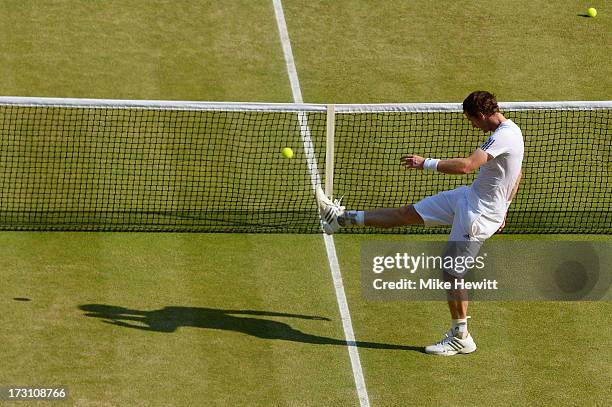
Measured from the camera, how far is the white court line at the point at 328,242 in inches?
542

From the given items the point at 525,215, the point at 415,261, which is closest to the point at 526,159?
the point at 525,215

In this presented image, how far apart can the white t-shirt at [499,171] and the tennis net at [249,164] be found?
286 centimetres

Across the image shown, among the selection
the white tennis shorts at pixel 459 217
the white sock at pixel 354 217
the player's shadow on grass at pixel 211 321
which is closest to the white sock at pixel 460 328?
the player's shadow on grass at pixel 211 321

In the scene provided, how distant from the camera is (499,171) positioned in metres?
13.7

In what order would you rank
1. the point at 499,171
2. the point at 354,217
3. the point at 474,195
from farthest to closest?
the point at 354,217, the point at 474,195, the point at 499,171

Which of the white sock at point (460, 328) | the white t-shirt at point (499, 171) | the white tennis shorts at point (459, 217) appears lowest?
the white sock at point (460, 328)

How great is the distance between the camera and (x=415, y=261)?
16.2 meters

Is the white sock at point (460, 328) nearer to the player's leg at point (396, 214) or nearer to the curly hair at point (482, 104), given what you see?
the player's leg at point (396, 214)

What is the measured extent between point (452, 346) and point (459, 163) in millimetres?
2133

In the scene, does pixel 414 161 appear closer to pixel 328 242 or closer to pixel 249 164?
pixel 328 242

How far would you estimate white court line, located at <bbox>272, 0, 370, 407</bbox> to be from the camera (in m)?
13.8

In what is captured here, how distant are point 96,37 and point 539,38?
800 cm

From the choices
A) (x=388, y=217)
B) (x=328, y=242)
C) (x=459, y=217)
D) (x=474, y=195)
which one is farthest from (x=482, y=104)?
(x=328, y=242)

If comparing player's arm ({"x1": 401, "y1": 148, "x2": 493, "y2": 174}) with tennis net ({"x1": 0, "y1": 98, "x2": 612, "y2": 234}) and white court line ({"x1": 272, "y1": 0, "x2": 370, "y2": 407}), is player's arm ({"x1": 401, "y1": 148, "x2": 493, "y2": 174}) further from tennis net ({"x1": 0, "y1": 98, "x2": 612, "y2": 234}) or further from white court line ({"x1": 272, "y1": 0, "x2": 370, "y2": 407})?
tennis net ({"x1": 0, "y1": 98, "x2": 612, "y2": 234})
